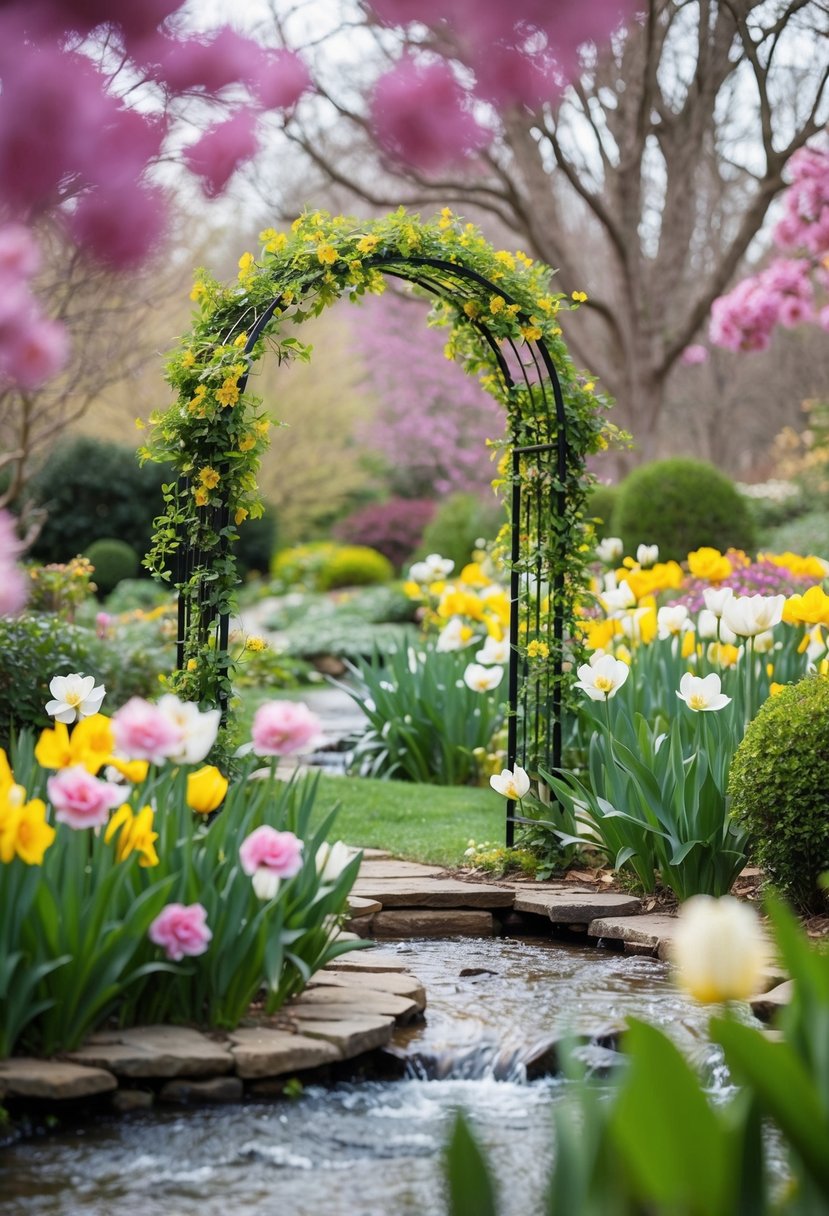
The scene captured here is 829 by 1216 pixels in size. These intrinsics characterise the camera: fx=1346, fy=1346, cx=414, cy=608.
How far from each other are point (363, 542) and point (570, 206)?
25.2 ft

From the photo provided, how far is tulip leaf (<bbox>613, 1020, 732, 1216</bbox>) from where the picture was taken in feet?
6.02

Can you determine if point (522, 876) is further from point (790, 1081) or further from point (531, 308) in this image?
point (790, 1081)

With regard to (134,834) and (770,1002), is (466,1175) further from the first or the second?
(770,1002)

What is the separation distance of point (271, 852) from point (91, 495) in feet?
58.8

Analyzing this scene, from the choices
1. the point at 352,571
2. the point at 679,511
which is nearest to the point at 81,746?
the point at 679,511

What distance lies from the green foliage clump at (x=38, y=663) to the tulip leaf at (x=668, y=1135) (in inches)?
188

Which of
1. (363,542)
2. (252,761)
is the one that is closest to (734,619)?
(252,761)

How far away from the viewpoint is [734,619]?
209 inches

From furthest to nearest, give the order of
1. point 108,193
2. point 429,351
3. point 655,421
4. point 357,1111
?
point 429,351
point 655,421
point 357,1111
point 108,193

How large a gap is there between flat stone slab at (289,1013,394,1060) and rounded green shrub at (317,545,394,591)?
16234mm

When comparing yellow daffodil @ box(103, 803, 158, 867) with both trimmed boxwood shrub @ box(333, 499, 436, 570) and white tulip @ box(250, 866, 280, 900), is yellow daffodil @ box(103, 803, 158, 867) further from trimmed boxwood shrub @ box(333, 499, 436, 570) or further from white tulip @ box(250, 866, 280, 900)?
trimmed boxwood shrub @ box(333, 499, 436, 570)

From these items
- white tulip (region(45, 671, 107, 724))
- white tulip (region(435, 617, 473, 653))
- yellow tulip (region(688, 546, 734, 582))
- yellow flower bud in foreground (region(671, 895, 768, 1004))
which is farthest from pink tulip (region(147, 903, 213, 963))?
white tulip (region(435, 617, 473, 653))

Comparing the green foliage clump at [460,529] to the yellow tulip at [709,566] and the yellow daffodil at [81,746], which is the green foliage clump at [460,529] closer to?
the yellow tulip at [709,566]

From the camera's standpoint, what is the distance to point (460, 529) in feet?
57.4
